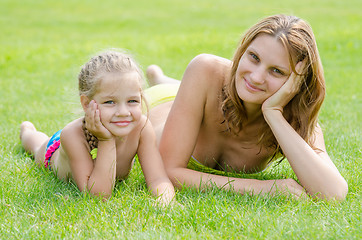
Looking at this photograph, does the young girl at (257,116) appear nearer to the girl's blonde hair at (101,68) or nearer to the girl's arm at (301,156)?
the girl's arm at (301,156)

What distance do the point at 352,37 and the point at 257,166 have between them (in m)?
9.08

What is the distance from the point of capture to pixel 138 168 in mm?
4305

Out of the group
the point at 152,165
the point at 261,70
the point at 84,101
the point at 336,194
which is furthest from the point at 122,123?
the point at 336,194

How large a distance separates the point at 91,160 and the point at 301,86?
161 centimetres

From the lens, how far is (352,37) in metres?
12.4

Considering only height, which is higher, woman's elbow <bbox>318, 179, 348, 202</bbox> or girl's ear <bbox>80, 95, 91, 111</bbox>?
girl's ear <bbox>80, 95, 91, 111</bbox>

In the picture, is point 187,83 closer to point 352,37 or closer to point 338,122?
point 338,122

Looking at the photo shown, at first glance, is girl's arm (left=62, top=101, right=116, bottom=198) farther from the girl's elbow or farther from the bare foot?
the bare foot

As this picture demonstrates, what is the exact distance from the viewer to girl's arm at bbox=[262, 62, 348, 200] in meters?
3.57

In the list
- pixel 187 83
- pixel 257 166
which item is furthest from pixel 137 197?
pixel 257 166

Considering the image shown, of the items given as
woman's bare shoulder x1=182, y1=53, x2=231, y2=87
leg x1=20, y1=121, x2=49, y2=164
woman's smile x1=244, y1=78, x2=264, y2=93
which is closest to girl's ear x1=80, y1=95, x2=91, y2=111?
woman's bare shoulder x1=182, y1=53, x2=231, y2=87

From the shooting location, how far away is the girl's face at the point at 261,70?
3.53 m

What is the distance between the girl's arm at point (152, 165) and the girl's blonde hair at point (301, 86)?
1.99 ft

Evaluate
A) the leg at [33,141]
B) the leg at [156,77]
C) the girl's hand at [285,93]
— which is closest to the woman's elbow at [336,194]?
the girl's hand at [285,93]
